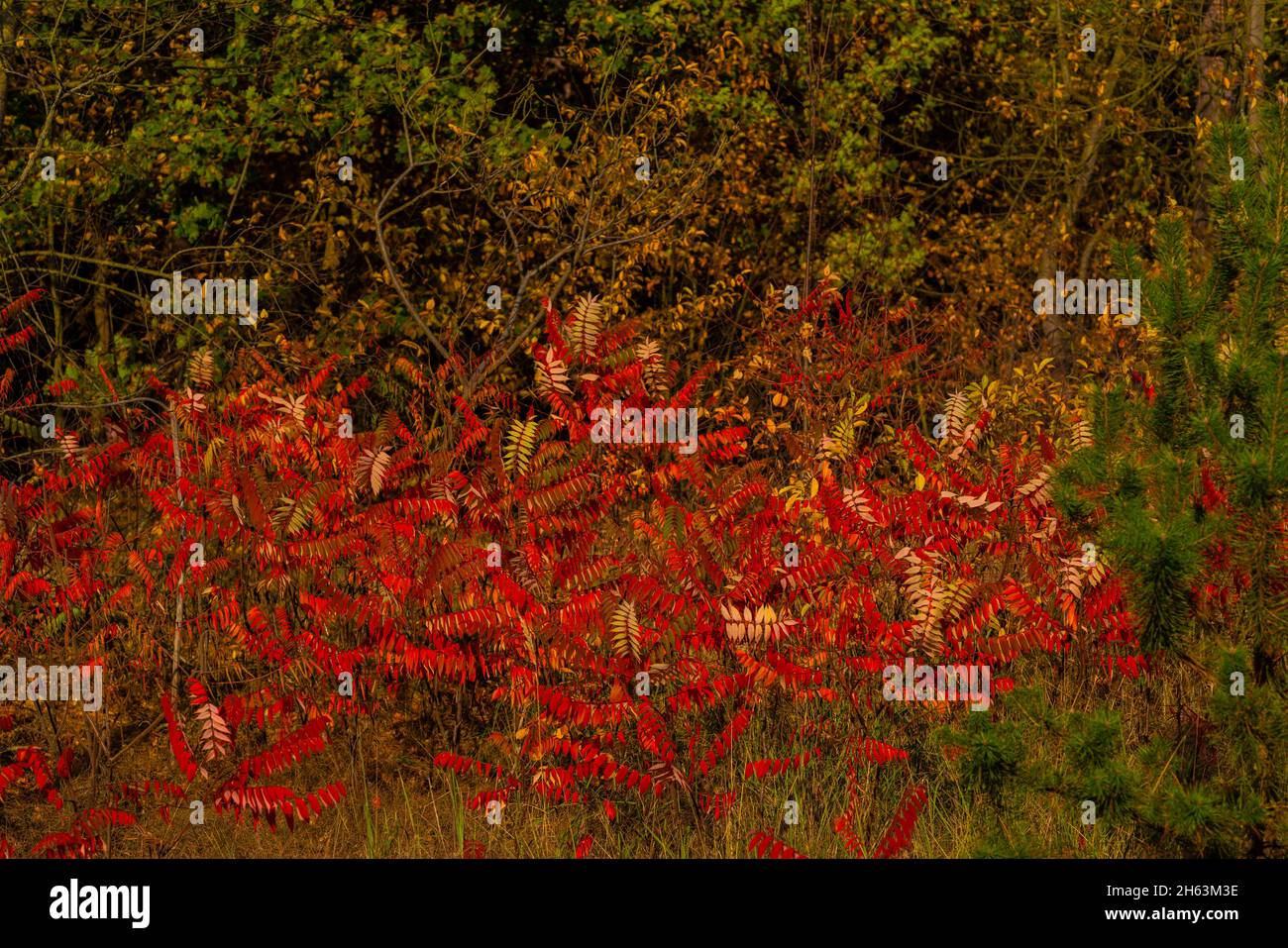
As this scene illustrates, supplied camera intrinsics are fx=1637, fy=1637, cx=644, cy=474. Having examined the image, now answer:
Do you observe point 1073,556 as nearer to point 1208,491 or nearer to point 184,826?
point 1208,491

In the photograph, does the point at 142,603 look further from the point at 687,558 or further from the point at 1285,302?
the point at 1285,302

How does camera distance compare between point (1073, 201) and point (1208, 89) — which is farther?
point (1073, 201)

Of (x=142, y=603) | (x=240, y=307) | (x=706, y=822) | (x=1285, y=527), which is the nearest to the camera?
(x=1285, y=527)

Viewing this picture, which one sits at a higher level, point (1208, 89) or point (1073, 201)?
point (1208, 89)

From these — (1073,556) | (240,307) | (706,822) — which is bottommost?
(706,822)

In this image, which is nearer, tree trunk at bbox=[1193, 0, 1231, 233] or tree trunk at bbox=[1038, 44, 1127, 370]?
tree trunk at bbox=[1193, 0, 1231, 233]

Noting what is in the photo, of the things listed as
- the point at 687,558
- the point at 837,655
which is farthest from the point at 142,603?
the point at 837,655

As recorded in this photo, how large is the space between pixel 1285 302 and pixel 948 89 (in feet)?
44.5

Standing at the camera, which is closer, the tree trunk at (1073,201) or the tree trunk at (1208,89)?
the tree trunk at (1208,89)

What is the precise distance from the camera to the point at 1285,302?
16.6 ft

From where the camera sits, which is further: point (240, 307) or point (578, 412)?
point (240, 307)

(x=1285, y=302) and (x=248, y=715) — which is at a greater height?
(x=1285, y=302)

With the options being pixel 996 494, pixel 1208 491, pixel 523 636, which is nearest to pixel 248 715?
pixel 523 636

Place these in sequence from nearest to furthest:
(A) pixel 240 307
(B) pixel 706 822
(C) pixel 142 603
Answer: (B) pixel 706 822 < (C) pixel 142 603 < (A) pixel 240 307
